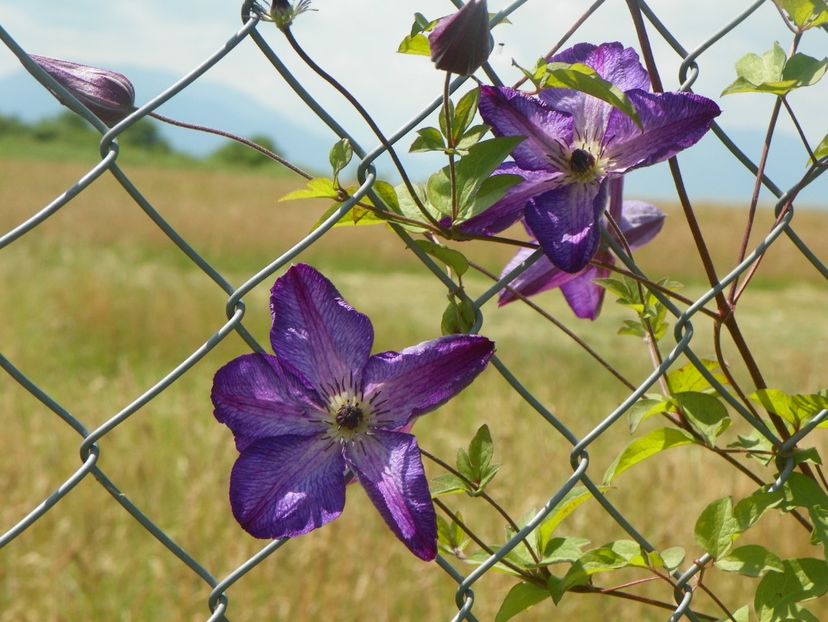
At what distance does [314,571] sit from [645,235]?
1.20m

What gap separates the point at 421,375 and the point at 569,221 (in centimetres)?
14

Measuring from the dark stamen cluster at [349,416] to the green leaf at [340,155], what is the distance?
0.47ft

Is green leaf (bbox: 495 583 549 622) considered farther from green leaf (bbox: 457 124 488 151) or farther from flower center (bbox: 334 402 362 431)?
green leaf (bbox: 457 124 488 151)

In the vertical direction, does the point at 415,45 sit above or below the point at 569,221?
above

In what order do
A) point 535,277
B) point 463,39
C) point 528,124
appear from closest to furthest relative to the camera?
point 463,39 → point 528,124 → point 535,277

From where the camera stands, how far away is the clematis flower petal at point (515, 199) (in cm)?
68

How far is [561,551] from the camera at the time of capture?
744 mm

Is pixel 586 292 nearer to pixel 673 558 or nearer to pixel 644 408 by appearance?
pixel 644 408

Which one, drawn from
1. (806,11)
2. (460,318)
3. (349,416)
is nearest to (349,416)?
(349,416)

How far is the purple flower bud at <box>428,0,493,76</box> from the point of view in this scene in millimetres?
553

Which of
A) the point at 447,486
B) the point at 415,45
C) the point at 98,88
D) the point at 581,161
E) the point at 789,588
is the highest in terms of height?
the point at 98,88

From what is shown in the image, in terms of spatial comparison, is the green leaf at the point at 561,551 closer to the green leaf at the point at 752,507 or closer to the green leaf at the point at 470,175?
the green leaf at the point at 752,507

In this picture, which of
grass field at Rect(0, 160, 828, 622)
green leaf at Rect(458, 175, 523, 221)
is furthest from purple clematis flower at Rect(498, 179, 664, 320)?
grass field at Rect(0, 160, 828, 622)

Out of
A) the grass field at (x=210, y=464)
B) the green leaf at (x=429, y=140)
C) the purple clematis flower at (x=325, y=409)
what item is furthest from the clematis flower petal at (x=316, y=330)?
the grass field at (x=210, y=464)
